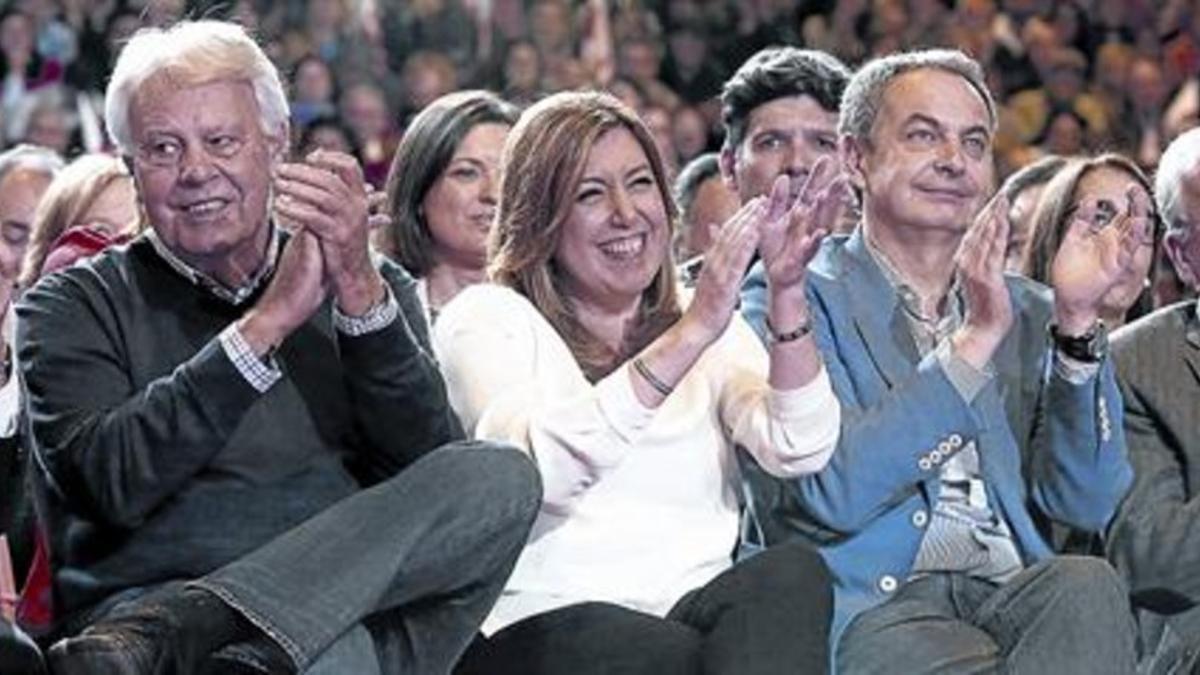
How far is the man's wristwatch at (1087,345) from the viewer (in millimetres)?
3424

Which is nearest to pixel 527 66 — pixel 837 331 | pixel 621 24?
pixel 621 24

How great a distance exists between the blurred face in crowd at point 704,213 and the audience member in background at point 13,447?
1129 millimetres

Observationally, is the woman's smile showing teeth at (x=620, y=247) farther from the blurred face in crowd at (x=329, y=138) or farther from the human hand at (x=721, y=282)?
the blurred face in crowd at (x=329, y=138)

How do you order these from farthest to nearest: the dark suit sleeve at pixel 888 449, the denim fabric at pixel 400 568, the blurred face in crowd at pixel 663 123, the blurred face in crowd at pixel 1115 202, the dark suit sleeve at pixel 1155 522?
the blurred face in crowd at pixel 663 123 → the blurred face in crowd at pixel 1115 202 → the dark suit sleeve at pixel 1155 522 → the dark suit sleeve at pixel 888 449 → the denim fabric at pixel 400 568

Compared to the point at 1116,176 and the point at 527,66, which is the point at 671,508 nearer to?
the point at 1116,176

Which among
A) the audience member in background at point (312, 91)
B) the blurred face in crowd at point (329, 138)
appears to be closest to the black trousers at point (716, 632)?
the blurred face in crowd at point (329, 138)

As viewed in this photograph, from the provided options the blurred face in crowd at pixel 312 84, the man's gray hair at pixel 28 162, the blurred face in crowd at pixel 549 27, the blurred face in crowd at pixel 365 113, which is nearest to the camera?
the man's gray hair at pixel 28 162

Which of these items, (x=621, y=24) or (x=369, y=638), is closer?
Result: (x=369, y=638)

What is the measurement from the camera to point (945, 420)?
3.31m

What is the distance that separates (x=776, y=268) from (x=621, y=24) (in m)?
6.51

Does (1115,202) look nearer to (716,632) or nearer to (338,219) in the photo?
(716,632)

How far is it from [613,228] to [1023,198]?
1.29 meters

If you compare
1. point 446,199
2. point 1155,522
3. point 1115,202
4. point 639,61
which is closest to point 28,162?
point 446,199

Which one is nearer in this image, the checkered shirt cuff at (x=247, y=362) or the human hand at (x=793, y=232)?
the checkered shirt cuff at (x=247, y=362)
